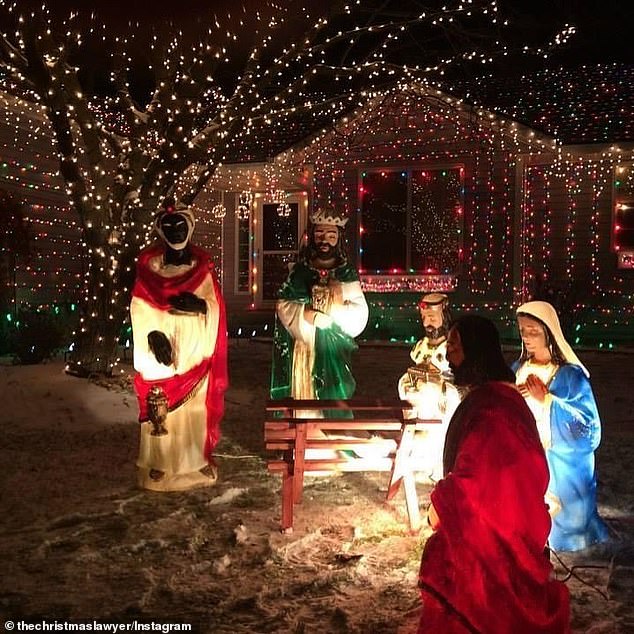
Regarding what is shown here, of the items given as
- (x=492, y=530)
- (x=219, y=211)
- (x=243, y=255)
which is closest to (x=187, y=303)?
(x=492, y=530)

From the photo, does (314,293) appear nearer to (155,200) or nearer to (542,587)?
(542,587)

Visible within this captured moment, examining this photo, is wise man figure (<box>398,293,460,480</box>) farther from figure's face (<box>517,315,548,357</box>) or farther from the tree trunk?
the tree trunk

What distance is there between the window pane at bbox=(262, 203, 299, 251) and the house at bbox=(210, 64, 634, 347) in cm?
129

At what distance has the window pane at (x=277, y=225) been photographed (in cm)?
1920

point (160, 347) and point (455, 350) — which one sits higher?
point (455, 350)

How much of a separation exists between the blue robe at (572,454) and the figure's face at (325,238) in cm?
248

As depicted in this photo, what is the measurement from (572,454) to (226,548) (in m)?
2.25

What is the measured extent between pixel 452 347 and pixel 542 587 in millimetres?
1014

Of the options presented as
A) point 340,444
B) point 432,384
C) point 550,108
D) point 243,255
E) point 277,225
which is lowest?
point 340,444

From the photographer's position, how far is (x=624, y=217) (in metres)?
15.6

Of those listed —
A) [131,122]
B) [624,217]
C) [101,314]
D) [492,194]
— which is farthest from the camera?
[492,194]

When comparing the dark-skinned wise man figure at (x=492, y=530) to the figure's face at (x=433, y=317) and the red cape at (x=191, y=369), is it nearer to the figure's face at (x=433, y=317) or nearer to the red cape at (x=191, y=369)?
the figure's face at (x=433, y=317)

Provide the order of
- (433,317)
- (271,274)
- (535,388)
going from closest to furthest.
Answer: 1. (535,388)
2. (433,317)
3. (271,274)

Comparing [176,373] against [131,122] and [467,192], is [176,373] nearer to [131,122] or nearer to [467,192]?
[131,122]
